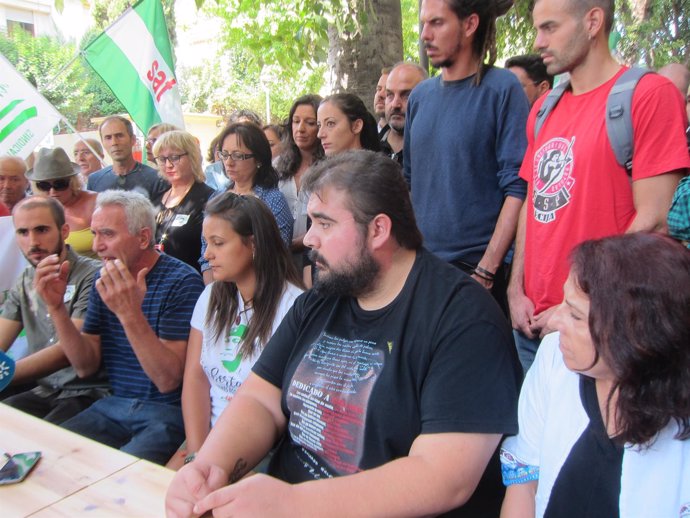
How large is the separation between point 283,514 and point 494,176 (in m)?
1.72

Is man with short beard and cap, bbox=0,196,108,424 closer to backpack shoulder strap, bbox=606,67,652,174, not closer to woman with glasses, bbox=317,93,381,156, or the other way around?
woman with glasses, bbox=317,93,381,156

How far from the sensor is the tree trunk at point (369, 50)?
4.96 metres

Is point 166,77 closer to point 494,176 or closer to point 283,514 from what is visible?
point 494,176

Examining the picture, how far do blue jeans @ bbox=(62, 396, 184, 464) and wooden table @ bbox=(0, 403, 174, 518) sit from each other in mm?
701

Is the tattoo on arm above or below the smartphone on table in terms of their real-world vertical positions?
below

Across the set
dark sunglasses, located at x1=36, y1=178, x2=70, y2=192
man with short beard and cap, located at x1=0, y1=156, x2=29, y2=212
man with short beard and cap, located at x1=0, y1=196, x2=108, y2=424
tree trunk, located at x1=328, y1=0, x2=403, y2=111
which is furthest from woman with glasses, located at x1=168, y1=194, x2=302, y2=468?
man with short beard and cap, located at x1=0, y1=156, x2=29, y2=212

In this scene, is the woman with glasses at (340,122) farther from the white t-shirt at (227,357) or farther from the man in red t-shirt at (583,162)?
the man in red t-shirt at (583,162)

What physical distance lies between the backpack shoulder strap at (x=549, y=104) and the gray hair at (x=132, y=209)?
74.6 inches

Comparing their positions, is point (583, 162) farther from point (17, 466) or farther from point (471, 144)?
point (17, 466)

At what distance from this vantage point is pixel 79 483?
1.59 m

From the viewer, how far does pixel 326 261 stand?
1780 millimetres

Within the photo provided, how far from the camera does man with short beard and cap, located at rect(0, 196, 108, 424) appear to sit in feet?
9.60

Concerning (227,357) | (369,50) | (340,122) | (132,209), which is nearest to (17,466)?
(227,357)

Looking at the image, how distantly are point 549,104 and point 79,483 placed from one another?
201cm
